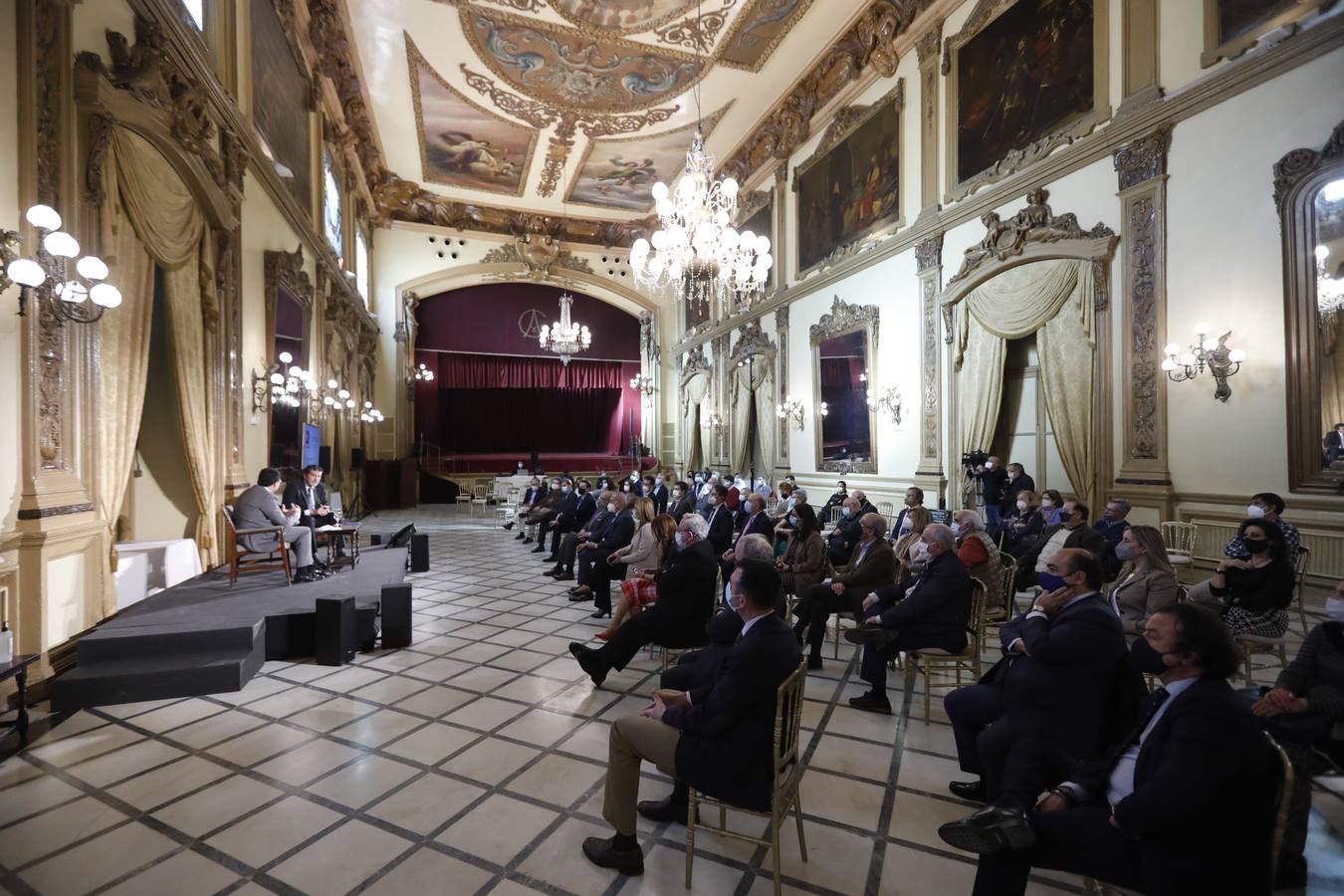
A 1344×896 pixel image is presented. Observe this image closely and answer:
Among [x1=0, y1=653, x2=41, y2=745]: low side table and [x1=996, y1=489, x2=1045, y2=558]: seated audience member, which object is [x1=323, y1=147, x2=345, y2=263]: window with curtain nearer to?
[x1=0, y1=653, x2=41, y2=745]: low side table

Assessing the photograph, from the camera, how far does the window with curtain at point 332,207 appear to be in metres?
11.7

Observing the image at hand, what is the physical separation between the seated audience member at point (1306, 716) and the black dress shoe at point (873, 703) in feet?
5.72

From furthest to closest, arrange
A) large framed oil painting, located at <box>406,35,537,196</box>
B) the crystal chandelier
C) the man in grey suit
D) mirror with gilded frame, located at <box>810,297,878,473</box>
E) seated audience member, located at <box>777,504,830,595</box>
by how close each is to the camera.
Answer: the crystal chandelier → large framed oil painting, located at <box>406,35,537,196</box> → mirror with gilded frame, located at <box>810,297,878,473</box> → the man in grey suit → seated audience member, located at <box>777,504,830,595</box>

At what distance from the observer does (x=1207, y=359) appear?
19.5 feet

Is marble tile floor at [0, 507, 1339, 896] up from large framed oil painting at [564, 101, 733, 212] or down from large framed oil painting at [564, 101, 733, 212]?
down

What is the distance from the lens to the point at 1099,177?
23.0ft

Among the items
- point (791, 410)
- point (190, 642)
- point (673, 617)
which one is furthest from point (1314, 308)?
point (190, 642)

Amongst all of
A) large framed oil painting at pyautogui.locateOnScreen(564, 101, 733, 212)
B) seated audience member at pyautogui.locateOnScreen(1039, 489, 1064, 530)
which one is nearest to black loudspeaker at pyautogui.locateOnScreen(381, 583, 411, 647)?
seated audience member at pyautogui.locateOnScreen(1039, 489, 1064, 530)

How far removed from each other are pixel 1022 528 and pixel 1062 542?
1413 millimetres

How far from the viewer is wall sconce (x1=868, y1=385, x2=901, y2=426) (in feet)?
32.9

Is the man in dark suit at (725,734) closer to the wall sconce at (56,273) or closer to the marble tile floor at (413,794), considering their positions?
the marble tile floor at (413,794)

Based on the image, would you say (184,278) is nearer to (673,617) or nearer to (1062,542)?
(673,617)

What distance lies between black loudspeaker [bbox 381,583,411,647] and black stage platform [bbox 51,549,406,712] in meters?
0.13

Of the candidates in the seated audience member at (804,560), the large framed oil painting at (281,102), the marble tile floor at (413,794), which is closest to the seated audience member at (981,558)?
the marble tile floor at (413,794)
